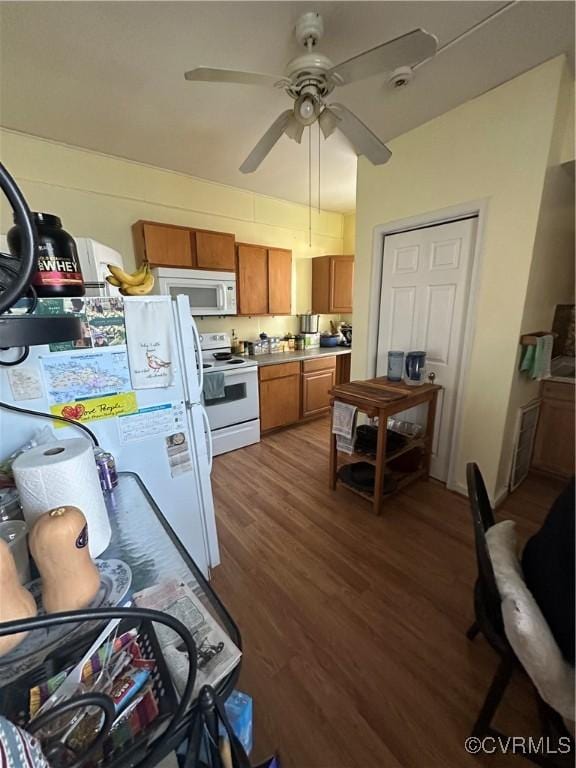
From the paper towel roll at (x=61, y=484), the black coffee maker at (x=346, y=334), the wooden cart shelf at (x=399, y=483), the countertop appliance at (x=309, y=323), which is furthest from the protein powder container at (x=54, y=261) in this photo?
the black coffee maker at (x=346, y=334)

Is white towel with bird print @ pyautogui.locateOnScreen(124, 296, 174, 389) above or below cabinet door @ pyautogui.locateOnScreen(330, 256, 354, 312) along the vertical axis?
below

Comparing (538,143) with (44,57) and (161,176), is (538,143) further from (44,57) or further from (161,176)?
(161,176)

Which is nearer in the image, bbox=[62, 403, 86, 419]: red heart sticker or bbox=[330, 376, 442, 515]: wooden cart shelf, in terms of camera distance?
bbox=[62, 403, 86, 419]: red heart sticker

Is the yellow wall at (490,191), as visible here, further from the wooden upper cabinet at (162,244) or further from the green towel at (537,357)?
the wooden upper cabinet at (162,244)

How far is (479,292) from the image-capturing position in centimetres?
203

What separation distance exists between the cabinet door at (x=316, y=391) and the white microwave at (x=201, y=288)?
121cm

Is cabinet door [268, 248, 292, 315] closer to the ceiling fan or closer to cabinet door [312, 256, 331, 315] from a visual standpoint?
cabinet door [312, 256, 331, 315]

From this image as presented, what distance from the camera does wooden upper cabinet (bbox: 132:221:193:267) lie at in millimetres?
2658

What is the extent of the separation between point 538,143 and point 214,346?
2.94 metres

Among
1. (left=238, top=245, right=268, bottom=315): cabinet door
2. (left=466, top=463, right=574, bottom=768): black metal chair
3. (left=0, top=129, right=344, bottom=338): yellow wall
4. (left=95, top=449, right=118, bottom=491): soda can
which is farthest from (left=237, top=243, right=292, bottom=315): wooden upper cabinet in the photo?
(left=466, top=463, right=574, bottom=768): black metal chair

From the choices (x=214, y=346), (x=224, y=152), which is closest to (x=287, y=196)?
(x=224, y=152)

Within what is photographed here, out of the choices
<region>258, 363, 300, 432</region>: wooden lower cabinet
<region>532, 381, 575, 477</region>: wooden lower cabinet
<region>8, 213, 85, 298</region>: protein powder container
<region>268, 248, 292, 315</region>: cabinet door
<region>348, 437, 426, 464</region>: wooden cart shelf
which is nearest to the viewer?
<region>8, 213, 85, 298</region>: protein powder container

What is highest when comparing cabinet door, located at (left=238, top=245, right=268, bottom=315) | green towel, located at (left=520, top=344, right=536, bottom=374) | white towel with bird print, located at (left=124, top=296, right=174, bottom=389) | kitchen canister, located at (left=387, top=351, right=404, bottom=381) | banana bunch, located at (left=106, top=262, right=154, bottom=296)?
cabinet door, located at (left=238, top=245, right=268, bottom=315)

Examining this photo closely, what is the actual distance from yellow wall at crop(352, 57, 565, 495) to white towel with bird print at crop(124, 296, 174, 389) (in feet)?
6.58
